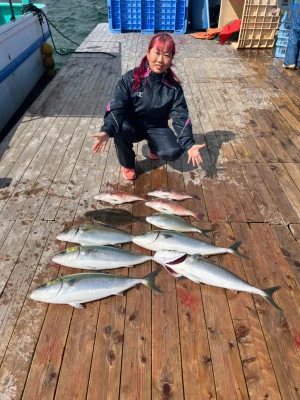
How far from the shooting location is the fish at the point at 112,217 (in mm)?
3629

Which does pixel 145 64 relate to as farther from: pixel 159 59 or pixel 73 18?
pixel 73 18

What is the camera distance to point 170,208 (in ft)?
12.3

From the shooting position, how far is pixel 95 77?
320 inches

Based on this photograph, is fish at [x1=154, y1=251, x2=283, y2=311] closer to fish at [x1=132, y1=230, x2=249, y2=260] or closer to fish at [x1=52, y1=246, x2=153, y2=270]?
fish at [x1=132, y1=230, x2=249, y2=260]

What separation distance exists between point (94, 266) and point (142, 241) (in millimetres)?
543

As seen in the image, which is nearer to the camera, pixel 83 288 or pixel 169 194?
pixel 83 288

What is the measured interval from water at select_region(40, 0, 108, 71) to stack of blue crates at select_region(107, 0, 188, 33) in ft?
8.38

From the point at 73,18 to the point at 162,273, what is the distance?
66.8 feet

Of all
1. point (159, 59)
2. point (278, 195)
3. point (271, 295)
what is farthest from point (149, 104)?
point (271, 295)

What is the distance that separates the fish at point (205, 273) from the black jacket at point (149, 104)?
1585 millimetres

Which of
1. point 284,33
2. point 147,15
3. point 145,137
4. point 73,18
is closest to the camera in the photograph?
point 145,137

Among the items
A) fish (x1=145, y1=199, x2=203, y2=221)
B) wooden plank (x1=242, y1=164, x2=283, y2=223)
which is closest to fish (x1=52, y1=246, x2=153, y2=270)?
fish (x1=145, y1=199, x2=203, y2=221)

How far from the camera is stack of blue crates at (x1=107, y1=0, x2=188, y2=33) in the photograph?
36.6ft

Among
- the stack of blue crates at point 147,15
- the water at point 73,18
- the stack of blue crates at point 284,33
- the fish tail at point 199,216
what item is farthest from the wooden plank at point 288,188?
the water at point 73,18
